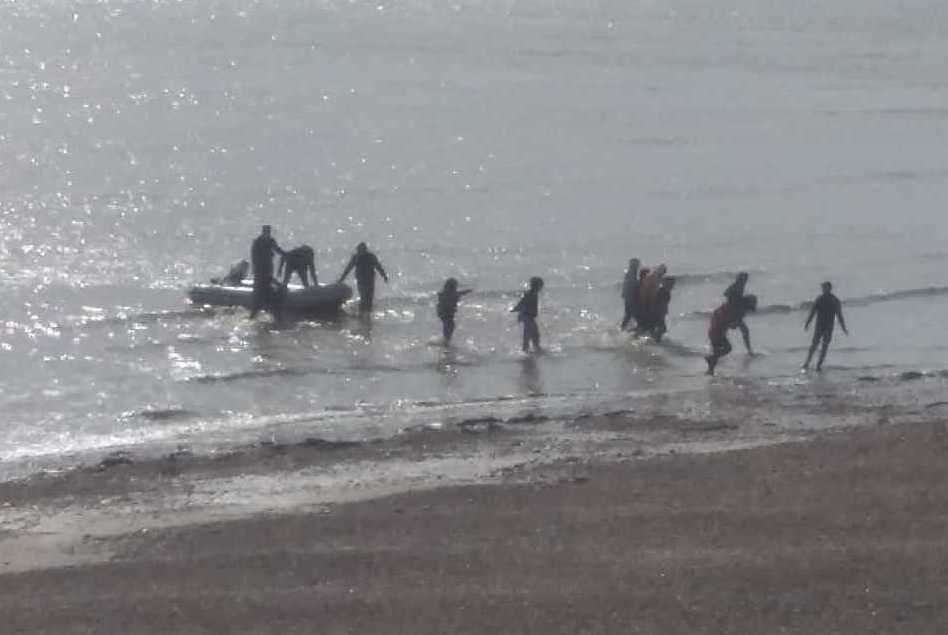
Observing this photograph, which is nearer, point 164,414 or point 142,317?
point 164,414

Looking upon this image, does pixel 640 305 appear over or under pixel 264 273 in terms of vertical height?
under

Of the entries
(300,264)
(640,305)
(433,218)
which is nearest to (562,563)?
(640,305)

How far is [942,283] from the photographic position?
31.2 metres

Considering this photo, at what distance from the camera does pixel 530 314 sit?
78.1 ft

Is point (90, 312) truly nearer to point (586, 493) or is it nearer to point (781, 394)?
point (781, 394)

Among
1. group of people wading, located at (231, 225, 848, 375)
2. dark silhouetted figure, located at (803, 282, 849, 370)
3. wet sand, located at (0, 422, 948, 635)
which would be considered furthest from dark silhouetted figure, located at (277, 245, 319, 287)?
wet sand, located at (0, 422, 948, 635)

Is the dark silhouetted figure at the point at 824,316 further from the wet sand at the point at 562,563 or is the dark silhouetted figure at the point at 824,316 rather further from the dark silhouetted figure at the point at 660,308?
the wet sand at the point at 562,563

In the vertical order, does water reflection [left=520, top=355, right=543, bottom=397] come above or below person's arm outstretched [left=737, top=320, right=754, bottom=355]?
below

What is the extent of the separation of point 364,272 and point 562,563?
47.3 feet

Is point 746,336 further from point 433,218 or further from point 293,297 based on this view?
point 433,218

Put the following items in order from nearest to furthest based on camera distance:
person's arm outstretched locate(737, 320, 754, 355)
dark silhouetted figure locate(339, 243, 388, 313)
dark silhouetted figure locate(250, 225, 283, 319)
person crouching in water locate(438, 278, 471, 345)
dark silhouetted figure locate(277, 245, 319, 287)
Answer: person's arm outstretched locate(737, 320, 754, 355), person crouching in water locate(438, 278, 471, 345), dark silhouetted figure locate(250, 225, 283, 319), dark silhouetted figure locate(339, 243, 388, 313), dark silhouetted figure locate(277, 245, 319, 287)

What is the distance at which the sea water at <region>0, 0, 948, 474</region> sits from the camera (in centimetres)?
2212

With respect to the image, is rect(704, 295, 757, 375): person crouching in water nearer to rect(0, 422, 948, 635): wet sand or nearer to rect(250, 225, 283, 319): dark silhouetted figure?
rect(250, 225, 283, 319): dark silhouetted figure

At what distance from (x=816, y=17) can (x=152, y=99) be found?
8177 centimetres
